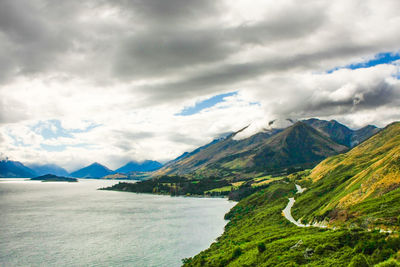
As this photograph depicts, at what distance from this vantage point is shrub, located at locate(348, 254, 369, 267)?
120 feet

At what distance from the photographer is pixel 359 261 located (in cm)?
3738

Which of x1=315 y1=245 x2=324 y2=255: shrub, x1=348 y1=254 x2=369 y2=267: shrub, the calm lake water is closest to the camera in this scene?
x1=348 y1=254 x2=369 y2=267: shrub

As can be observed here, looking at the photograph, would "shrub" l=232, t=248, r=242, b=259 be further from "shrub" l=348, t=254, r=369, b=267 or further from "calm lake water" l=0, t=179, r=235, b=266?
"calm lake water" l=0, t=179, r=235, b=266

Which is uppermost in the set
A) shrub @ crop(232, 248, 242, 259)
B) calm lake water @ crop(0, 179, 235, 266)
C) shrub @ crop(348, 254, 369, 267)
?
shrub @ crop(348, 254, 369, 267)

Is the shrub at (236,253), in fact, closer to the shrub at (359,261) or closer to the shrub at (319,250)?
the shrub at (319,250)

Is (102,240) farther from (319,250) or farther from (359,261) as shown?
(359,261)

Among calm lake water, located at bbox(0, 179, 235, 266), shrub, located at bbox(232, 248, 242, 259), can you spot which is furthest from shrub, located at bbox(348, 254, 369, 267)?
calm lake water, located at bbox(0, 179, 235, 266)

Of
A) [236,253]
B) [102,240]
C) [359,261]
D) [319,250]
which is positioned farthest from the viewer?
[102,240]

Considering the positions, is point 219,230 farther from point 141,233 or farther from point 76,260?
point 76,260

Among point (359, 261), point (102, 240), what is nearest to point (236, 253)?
point (359, 261)

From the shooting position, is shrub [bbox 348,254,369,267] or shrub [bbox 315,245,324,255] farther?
shrub [bbox 315,245,324,255]

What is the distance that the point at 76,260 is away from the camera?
107 meters

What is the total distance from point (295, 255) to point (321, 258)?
6259 millimetres

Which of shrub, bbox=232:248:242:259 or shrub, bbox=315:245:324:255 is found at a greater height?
shrub, bbox=315:245:324:255
